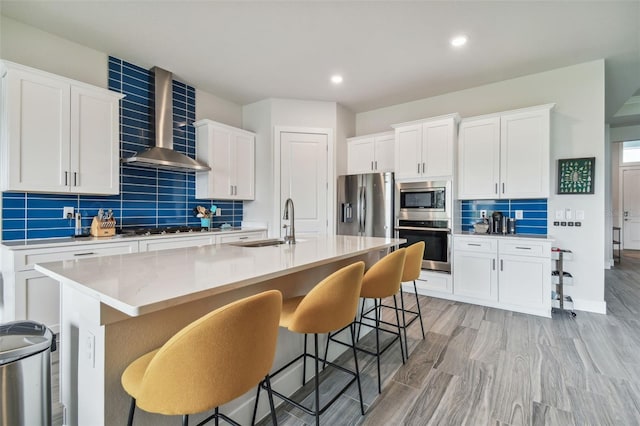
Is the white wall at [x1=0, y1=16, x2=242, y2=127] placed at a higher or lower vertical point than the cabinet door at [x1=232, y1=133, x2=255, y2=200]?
higher

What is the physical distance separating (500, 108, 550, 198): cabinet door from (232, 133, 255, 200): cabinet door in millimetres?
3415

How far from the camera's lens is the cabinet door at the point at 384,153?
4.44 metres

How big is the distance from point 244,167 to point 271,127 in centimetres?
73

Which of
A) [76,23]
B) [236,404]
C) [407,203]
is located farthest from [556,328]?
[76,23]

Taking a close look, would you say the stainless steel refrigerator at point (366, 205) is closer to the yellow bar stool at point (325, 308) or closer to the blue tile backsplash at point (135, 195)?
the blue tile backsplash at point (135, 195)

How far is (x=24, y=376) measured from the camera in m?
1.20

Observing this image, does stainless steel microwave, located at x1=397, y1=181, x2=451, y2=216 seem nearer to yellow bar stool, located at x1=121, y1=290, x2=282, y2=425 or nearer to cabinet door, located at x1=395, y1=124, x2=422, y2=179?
cabinet door, located at x1=395, y1=124, x2=422, y2=179

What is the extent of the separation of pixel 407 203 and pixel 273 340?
3388 mm

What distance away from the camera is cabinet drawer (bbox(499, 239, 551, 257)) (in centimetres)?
316

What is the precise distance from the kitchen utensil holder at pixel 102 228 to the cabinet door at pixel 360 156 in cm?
332

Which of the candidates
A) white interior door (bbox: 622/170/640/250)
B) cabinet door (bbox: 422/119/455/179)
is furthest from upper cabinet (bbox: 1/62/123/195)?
white interior door (bbox: 622/170/640/250)

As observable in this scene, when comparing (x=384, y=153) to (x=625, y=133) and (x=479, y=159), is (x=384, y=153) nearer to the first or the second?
(x=479, y=159)

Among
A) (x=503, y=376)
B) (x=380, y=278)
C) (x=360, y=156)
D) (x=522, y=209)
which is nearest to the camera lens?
(x=380, y=278)

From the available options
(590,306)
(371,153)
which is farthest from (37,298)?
(590,306)
